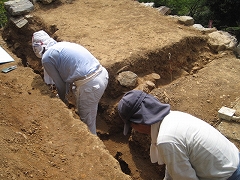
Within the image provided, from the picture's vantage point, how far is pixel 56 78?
4254 mm

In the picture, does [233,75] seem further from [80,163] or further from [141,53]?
[80,163]

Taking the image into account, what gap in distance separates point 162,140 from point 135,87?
3.11 meters

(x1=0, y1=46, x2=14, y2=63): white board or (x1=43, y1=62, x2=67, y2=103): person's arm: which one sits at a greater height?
(x1=43, y1=62, x2=67, y2=103): person's arm

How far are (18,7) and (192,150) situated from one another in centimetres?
696

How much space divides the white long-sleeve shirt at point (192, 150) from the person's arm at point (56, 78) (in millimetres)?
2187

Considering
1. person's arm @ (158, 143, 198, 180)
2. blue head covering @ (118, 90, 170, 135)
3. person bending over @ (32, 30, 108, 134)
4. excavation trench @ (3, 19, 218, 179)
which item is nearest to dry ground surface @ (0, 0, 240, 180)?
excavation trench @ (3, 19, 218, 179)

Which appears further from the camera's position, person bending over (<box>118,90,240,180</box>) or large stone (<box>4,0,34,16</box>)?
large stone (<box>4,0,34,16</box>)

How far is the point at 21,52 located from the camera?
297 inches

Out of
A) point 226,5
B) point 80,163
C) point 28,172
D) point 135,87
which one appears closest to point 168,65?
point 135,87

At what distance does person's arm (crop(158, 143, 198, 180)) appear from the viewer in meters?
2.37

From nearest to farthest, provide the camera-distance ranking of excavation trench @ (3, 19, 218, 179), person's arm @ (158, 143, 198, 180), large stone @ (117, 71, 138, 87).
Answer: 1. person's arm @ (158, 143, 198, 180)
2. excavation trench @ (3, 19, 218, 179)
3. large stone @ (117, 71, 138, 87)

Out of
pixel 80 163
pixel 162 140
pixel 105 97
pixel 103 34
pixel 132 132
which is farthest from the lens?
pixel 103 34

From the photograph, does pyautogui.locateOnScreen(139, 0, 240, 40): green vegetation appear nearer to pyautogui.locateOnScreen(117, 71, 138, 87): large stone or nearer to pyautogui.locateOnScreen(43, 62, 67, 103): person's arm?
pyautogui.locateOnScreen(117, 71, 138, 87): large stone

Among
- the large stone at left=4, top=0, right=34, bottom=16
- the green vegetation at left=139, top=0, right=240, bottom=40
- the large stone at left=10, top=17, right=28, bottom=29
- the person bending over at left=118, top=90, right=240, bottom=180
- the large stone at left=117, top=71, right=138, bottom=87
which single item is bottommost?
the green vegetation at left=139, top=0, right=240, bottom=40
